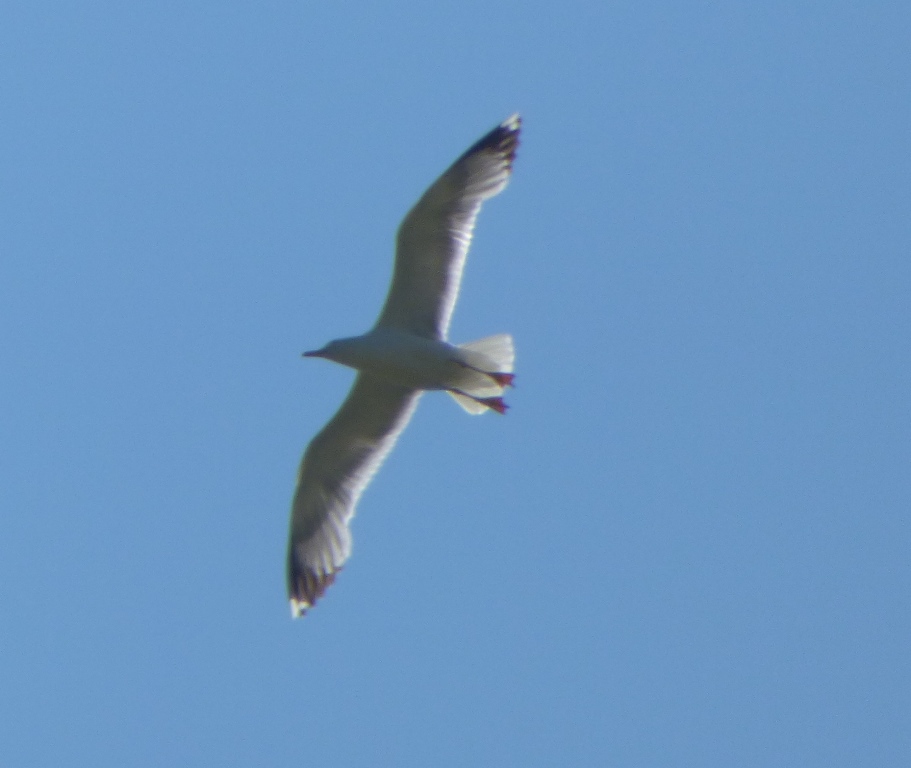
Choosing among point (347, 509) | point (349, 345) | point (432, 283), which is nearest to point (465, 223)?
point (432, 283)

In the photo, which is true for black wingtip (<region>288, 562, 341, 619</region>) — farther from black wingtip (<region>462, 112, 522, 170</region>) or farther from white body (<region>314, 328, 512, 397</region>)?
black wingtip (<region>462, 112, 522, 170</region>)

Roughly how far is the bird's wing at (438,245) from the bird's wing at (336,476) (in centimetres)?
49

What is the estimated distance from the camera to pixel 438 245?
311 inches

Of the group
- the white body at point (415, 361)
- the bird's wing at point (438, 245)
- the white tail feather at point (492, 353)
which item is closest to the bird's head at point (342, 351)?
the white body at point (415, 361)

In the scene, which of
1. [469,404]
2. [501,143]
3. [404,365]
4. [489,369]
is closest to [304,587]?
[469,404]

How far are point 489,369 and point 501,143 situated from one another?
4.77 feet

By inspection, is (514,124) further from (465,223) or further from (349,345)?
(349,345)

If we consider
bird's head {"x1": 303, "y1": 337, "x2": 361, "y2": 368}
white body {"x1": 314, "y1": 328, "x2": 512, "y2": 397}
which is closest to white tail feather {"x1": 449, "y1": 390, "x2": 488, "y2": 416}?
white body {"x1": 314, "y1": 328, "x2": 512, "y2": 397}

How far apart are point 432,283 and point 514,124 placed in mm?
1161

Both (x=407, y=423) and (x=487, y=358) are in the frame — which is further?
(x=407, y=423)

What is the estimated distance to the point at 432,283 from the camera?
795 cm

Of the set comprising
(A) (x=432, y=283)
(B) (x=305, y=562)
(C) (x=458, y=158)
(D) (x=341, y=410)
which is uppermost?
(C) (x=458, y=158)

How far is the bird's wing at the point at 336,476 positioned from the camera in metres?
8.21

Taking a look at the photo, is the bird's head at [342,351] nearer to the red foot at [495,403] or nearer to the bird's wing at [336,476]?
the bird's wing at [336,476]
